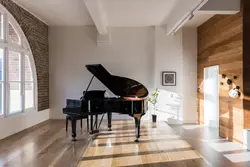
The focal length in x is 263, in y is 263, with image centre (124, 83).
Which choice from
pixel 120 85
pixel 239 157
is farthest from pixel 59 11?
pixel 239 157

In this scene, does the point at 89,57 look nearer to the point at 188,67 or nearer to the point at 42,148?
the point at 188,67

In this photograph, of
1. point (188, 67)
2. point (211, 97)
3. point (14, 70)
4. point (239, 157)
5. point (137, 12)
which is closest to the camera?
point (239, 157)

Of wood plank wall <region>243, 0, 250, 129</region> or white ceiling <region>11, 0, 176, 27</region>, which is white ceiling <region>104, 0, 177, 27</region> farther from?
wood plank wall <region>243, 0, 250, 129</region>

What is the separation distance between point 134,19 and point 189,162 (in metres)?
4.98

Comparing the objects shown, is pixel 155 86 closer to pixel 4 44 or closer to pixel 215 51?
pixel 215 51

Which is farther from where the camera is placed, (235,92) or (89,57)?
(89,57)

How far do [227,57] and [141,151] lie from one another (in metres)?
3.08

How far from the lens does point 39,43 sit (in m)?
8.27

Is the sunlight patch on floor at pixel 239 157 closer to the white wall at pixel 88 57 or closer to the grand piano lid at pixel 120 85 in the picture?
the grand piano lid at pixel 120 85

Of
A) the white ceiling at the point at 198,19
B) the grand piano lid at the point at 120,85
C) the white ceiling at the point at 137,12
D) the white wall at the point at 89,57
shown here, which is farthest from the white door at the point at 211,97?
the grand piano lid at the point at 120,85

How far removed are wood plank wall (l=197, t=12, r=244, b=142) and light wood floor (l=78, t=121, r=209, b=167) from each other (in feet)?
3.80

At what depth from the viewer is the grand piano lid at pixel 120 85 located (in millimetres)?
6164

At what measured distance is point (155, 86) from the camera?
8.84 meters

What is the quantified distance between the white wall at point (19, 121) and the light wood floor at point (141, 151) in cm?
207
